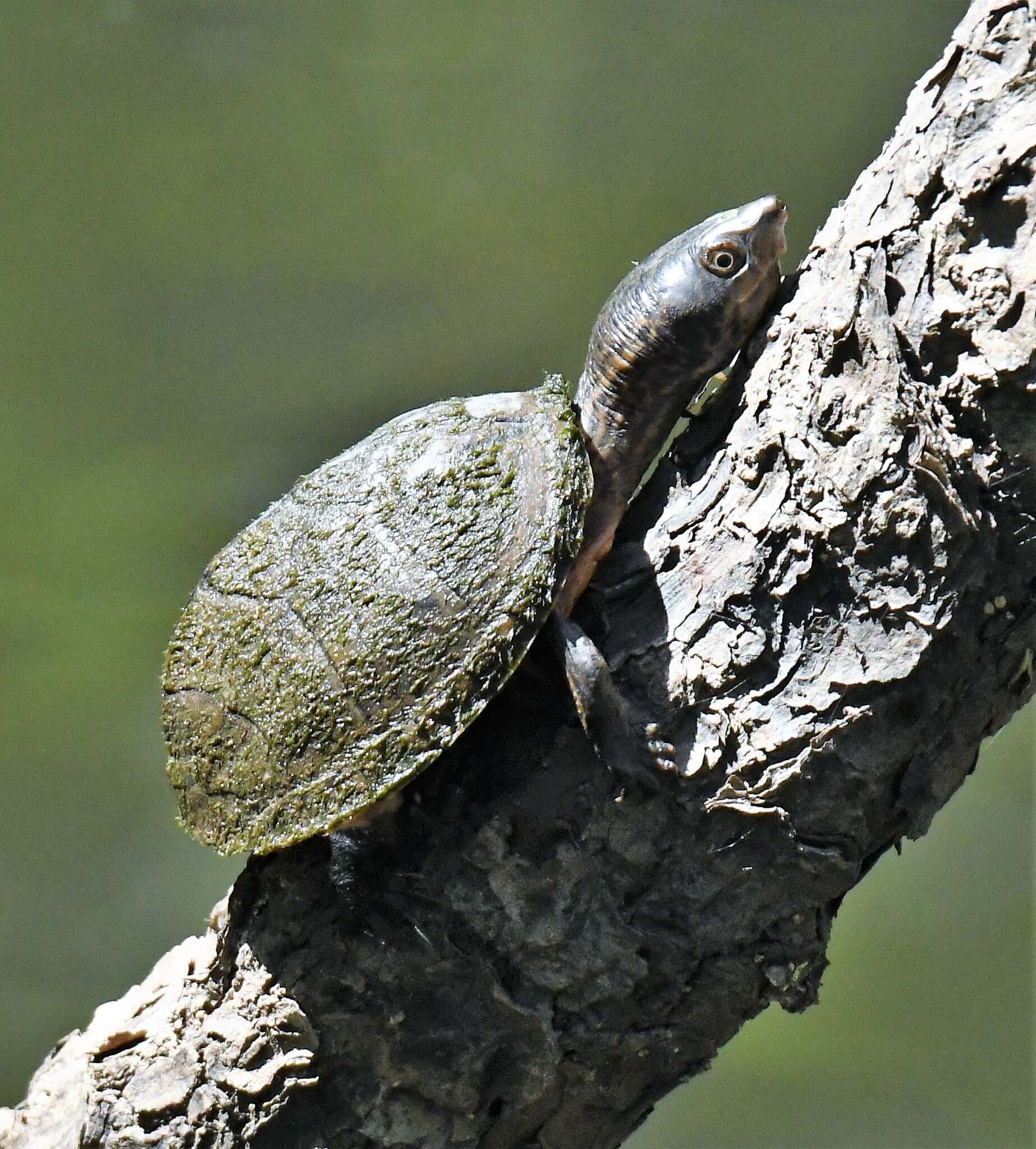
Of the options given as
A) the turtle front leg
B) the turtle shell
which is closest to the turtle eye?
the turtle shell

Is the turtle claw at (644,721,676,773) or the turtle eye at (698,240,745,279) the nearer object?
the turtle claw at (644,721,676,773)

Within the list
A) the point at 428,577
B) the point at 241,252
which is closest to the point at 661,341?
the point at 428,577

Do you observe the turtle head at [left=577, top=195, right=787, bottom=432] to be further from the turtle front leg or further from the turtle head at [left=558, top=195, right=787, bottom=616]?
the turtle front leg

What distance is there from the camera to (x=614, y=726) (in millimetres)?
1149

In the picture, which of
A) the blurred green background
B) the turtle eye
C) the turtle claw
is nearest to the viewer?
the turtle claw

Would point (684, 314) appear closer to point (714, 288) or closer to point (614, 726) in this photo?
point (714, 288)

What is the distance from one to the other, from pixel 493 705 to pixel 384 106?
1572 mm

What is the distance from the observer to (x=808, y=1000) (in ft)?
4.01

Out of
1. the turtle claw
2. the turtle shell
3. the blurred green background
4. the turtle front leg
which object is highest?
the blurred green background

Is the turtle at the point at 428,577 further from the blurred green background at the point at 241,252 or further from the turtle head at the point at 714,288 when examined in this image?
the blurred green background at the point at 241,252

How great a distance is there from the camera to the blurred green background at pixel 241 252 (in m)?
2.21

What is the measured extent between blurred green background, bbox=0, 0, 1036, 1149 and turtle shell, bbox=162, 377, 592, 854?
3.57ft

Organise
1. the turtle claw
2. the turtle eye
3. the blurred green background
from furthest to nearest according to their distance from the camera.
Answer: the blurred green background
the turtle eye
the turtle claw

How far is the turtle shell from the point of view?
119 centimetres
